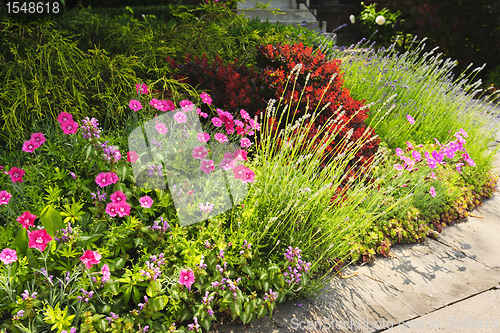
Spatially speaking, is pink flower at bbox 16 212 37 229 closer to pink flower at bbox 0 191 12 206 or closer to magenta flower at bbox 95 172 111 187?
pink flower at bbox 0 191 12 206

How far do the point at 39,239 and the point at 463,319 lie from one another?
8.26 ft

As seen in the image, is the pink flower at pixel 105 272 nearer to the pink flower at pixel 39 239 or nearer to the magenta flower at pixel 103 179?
the pink flower at pixel 39 239

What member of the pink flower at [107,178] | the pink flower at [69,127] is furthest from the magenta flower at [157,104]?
the pink flower at [107,178]

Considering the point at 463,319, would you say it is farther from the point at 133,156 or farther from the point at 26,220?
the point at 26,220

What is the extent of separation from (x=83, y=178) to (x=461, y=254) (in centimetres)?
300

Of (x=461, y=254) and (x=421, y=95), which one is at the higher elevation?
(x=421, y=95)

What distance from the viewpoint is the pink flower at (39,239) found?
164cm

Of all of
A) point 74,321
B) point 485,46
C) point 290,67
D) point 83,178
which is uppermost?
point 485,46

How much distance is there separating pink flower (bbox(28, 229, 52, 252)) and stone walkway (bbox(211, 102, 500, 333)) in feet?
3.38

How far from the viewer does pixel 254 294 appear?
6.55 feet


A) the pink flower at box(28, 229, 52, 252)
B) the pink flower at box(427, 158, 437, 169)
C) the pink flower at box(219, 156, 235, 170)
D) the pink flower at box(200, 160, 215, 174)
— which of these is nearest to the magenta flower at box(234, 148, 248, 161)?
the pink flower at box(219, 156, 235, 170)

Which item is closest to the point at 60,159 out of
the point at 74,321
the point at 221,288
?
the point at 74,321

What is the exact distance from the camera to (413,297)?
238 centimetres

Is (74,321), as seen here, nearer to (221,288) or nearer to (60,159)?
(221,288)
